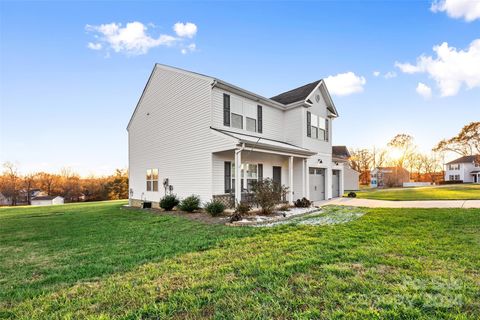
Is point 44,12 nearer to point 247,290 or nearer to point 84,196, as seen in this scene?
point 247,290

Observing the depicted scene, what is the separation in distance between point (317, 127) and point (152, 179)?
40.0 ft

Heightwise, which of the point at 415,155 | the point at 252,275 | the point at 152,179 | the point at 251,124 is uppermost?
the point at 251,124

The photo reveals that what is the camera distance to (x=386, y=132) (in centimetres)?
4353

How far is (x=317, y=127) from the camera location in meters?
17.4

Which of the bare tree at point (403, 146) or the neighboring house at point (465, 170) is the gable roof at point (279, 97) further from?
the neighboring house at point (465, 170)

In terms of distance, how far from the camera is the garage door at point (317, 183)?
16.8m

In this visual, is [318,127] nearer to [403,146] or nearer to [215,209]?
[215,209]

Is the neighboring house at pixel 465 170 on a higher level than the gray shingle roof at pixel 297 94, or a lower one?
lower

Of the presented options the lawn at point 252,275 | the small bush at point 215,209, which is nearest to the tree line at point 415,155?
the small bush at point 215,209

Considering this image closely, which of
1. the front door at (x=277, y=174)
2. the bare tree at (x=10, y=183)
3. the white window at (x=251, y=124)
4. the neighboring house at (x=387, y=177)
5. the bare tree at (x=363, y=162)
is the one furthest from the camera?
the bare tree at (x=363, y=162)

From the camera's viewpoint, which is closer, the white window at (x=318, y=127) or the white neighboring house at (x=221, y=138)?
the white neighboring house at (x=221, y=138)

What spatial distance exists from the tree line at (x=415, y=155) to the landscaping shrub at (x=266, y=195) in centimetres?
4056

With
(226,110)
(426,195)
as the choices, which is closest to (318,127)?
(226,110)

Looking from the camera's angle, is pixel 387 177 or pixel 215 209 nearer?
pixel 215 209
